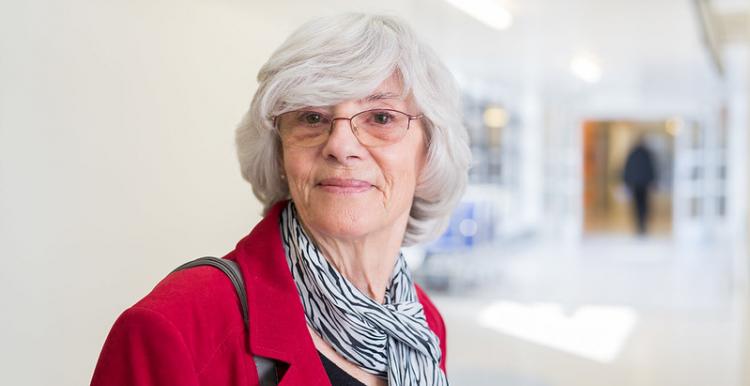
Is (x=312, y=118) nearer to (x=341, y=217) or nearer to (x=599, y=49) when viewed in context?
(x=341, y=217)

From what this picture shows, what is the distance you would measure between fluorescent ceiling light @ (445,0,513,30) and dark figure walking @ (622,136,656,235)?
4.71 metres

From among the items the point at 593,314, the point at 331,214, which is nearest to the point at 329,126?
the point at 331,214

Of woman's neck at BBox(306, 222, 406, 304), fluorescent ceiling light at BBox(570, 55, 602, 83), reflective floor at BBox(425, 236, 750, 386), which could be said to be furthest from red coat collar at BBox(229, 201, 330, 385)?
fluorescent ceiling light at BBox(570, 55, 602, 83)

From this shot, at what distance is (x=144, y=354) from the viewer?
1.09 meters

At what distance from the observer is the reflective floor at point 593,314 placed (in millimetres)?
4961

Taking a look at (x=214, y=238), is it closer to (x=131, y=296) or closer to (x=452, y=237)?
(x=131, y=296)

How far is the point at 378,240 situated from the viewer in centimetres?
149

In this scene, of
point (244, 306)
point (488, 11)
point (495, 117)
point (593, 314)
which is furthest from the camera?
point (495, 117)

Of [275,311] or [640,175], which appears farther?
[640,175]

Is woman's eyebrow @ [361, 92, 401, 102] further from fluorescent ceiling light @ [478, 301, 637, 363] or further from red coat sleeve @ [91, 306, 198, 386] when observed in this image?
fluorescent ceiling light @ [478, 301, 637, 363]

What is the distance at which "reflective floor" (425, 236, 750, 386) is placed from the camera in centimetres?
496

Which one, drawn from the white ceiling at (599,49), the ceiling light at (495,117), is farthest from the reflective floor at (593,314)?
the white ceiling at (599,49)

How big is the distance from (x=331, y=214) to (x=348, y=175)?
7cm

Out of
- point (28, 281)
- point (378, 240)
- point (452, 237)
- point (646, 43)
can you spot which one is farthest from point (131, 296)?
point (646, 43)
